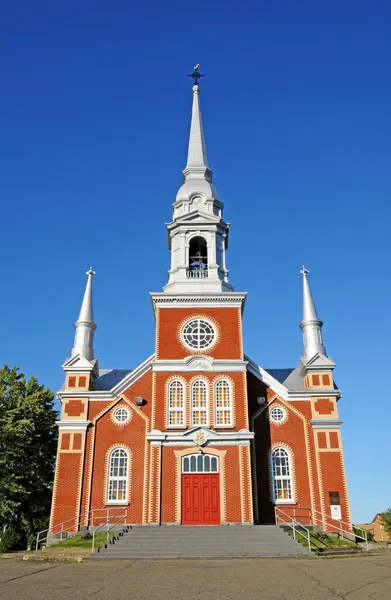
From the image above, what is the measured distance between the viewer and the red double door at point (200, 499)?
27484 mm

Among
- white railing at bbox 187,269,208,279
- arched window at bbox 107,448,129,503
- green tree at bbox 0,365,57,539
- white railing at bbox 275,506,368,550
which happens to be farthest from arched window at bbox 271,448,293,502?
green tree at bbox 0,365,57,539

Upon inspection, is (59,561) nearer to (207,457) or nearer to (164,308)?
(207,457)

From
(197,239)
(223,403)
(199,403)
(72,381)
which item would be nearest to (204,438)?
(199,403)

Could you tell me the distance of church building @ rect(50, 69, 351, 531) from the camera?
28.3 metres

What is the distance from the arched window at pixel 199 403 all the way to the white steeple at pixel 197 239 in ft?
20.3

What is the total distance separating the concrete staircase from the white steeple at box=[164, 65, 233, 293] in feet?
47.1

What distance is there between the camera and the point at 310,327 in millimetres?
34562

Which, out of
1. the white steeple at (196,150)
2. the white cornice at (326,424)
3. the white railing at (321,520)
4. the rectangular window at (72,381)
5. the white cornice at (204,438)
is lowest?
the white railing at (321,520)

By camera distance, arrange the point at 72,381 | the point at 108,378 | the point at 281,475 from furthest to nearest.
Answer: the point at 108,378 → the point at 72,381 → the point at 281,475

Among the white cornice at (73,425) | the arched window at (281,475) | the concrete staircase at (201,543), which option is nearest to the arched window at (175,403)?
the white cornice at (73,425)

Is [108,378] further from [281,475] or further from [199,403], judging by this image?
[281,475]

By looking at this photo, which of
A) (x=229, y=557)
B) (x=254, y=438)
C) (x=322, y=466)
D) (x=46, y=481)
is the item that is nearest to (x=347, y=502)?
(x=322, y=466)

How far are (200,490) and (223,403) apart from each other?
16.1 ft

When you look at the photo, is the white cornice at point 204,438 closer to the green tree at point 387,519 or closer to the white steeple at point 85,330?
the white steeple at point 85,330
